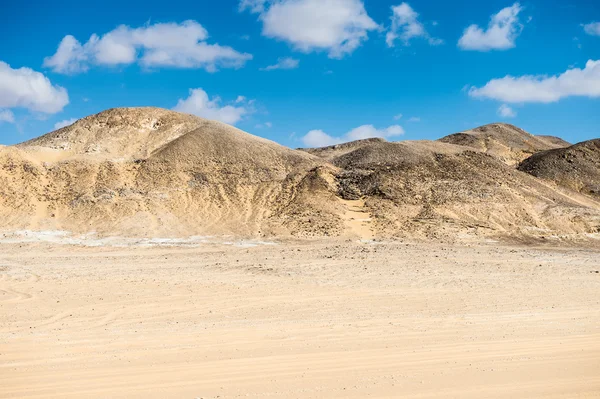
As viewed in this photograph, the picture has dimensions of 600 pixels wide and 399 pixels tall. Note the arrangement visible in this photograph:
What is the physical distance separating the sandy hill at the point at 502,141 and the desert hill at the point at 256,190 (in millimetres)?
33695

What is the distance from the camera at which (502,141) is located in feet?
302

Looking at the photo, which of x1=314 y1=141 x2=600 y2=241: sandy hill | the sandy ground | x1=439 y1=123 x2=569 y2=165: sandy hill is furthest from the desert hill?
x1=439 y1=123 x2=569 y2=165: sandy hill

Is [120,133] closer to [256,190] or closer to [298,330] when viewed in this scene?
[256,190]

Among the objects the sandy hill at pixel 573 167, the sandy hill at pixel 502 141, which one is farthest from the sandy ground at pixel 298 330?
the sandy hill at pixel 502 141

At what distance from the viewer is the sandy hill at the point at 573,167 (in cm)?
4844

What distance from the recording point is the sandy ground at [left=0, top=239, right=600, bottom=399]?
6.53 m

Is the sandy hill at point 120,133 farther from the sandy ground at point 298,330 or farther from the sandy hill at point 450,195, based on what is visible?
the sandy ground at point 298,330

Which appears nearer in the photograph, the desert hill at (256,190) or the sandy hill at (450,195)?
the desert hill at (256,190)

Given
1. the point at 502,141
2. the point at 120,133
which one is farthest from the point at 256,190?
the point at 502,141

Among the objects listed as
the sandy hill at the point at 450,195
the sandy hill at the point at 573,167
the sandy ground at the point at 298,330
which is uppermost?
the sandy hill at the point at 573,167

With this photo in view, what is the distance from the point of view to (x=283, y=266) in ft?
62.8

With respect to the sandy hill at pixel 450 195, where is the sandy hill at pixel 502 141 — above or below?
above

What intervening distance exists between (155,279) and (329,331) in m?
8.07

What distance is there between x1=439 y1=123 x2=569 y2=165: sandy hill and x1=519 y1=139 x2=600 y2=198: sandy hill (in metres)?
21.2
